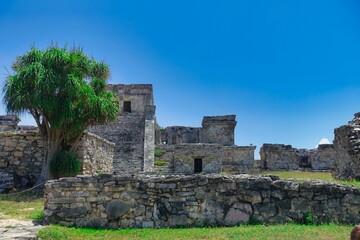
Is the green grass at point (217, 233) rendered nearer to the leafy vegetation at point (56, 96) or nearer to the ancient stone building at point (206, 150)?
the leafy vegetation at point (56, 96)

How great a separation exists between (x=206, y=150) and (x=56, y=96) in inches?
405

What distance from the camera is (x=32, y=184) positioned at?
12.0 meters

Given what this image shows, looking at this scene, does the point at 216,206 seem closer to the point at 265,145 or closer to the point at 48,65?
the point at 48,65

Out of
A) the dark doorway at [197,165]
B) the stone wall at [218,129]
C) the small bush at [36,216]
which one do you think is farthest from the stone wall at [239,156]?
the small bush at [36,216]

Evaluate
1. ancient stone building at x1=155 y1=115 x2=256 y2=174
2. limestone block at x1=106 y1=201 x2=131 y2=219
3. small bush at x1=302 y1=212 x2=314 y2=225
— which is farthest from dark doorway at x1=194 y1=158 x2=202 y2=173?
limestone block at x1=106 y1=201 x2=131 y2=219

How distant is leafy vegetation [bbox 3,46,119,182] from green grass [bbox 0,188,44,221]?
148cm

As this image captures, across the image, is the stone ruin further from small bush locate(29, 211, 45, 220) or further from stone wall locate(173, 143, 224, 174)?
small bush locate(29, 211, 45, 220)

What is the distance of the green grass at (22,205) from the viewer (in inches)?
288

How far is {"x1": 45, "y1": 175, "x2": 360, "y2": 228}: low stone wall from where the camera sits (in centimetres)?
670

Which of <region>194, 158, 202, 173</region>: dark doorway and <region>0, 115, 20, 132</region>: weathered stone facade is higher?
<region>0, 115, 20, 132</region>: weathered stone facade

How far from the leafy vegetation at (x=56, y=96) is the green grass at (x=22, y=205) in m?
1.48

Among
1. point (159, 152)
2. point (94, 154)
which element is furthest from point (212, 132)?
point (94, 154)

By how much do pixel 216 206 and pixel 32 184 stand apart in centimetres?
776

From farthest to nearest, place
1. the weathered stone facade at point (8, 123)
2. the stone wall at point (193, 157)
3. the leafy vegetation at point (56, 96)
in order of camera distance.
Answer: the weathered stone facade at point (8, 123)
the stone wall at point (193, 157)
the leafy vegetation at point (56, 96)
